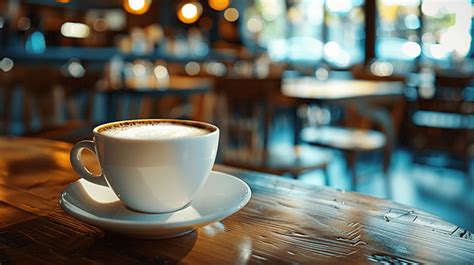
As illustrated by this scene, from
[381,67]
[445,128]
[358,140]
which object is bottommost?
[445,128]

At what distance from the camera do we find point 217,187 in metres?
0.68

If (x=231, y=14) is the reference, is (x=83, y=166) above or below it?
below

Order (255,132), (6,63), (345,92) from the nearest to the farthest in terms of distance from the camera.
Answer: (255,132)
(345,92)
(6,63)

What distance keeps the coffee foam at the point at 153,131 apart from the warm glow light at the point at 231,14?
33.2 feet

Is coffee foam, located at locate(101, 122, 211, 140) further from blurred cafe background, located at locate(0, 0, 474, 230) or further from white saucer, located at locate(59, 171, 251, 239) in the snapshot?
blurred cafe background, located at locate(0, 0, 474, 230)

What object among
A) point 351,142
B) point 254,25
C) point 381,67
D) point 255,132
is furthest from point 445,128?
point 254,25

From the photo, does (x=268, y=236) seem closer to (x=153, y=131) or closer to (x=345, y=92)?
(x=153, y=131)

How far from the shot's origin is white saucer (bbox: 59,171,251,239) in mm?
518

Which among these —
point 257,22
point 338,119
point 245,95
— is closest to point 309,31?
point 257,22

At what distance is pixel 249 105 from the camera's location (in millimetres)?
2611

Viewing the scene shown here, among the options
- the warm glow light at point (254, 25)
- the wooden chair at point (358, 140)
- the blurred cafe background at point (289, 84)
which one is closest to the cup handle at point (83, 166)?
the blurred cafe background at point (289, 84)

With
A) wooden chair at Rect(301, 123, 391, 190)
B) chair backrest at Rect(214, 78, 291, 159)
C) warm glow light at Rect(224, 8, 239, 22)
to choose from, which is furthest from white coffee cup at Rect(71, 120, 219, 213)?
warm glow light at Rect(224, 8, 239, 22)

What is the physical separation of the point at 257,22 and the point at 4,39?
6443mm

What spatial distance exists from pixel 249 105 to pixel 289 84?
926 millimetres
